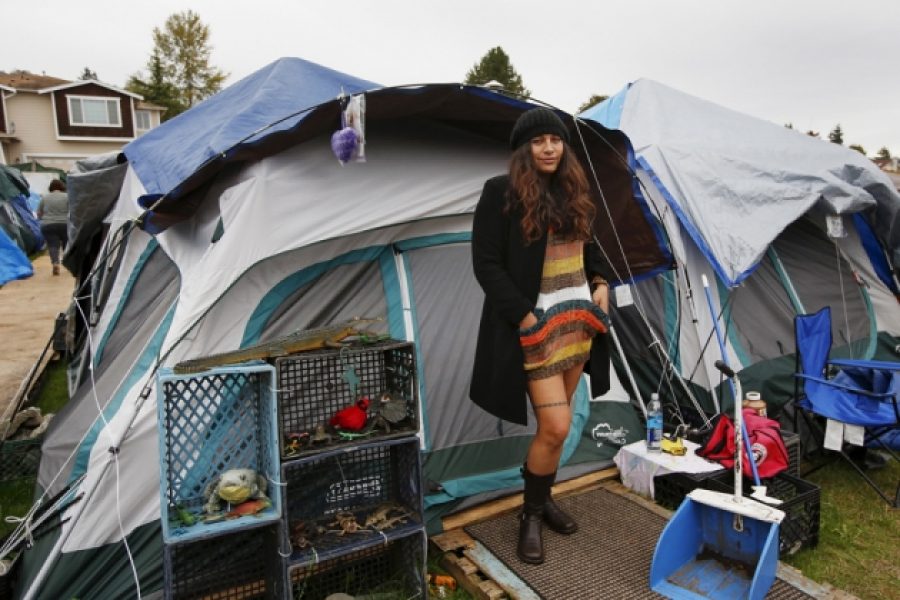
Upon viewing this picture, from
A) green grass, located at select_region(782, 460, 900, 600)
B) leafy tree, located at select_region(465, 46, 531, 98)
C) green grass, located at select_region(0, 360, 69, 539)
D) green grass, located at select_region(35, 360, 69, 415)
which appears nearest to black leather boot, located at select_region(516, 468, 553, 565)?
green grass, located at select_region(782, 460, 900, 600)

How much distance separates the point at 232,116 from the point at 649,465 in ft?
10.1

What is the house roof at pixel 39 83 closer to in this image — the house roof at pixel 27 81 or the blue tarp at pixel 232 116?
the house roof at pixel 27 81

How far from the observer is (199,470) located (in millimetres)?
2352

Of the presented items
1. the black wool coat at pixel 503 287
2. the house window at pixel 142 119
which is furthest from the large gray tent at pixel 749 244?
the house window at pixel 142 119

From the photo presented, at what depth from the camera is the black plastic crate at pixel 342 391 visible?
239 centimetres

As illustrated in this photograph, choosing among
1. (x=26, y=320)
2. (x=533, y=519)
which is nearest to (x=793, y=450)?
(x=533, y=519)

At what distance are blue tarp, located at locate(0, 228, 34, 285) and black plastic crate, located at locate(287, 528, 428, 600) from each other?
249cm

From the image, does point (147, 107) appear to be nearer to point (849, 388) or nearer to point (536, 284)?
point (536, 284)

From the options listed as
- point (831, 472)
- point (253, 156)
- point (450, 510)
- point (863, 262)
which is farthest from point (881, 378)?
point (253, 156)

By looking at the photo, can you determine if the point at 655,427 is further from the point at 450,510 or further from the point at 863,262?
the point at 863,262

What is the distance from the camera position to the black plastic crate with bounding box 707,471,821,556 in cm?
290

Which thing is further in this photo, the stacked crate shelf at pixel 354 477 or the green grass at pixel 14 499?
the green grass at pixel 14 499

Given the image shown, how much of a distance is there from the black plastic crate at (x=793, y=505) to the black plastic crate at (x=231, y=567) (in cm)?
200

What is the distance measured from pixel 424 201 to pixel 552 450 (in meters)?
1.28
